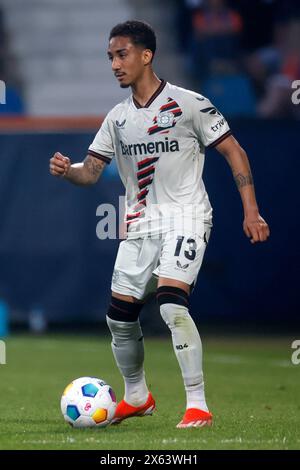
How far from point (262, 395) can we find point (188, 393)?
2875mm

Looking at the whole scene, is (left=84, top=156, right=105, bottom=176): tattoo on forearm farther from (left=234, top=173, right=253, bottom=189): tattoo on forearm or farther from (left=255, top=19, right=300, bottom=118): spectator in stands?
(left=255, top=19, right=300, bottom=118): spectator in stands

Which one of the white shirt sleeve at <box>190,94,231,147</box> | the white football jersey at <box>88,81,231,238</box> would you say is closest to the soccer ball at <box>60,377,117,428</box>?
the white football jersey at <box>88,81,231,238</box>

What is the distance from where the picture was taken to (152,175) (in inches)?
298

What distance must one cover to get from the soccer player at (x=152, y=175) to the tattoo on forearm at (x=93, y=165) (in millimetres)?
144

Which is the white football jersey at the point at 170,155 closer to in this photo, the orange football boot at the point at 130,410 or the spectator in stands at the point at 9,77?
the orange football boot at the point at 130,410

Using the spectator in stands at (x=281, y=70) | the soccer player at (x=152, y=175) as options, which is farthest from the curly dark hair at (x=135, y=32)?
the spectator in stands at (x=281, y=70)

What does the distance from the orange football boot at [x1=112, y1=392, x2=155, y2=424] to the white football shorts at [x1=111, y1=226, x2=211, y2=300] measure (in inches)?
29.2

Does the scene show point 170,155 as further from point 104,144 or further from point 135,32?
point 135,32

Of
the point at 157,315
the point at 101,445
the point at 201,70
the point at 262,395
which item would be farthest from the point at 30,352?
the point at 101,445

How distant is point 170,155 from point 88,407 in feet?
5.40

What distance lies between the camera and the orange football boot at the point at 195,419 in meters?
7.05

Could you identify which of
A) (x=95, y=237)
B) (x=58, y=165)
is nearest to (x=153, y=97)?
(x=58, y=165)

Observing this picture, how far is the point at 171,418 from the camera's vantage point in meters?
7.86

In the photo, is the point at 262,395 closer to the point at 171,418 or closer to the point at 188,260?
the point at 171,418
